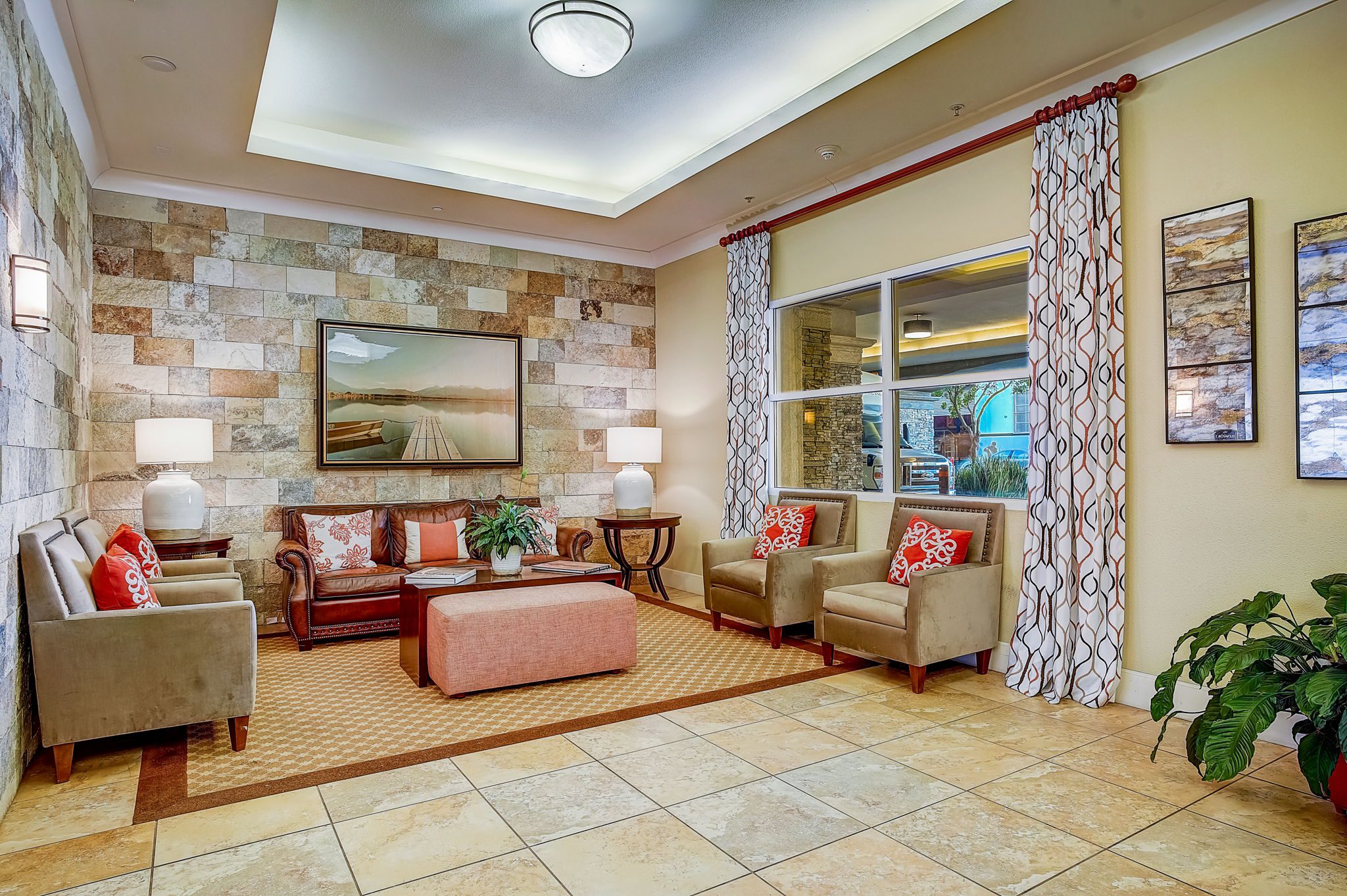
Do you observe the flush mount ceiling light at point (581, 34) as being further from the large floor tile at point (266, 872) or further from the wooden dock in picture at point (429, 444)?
the large floor tile at point (266, 872)

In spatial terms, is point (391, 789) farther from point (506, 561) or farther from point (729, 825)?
point (506, 561)

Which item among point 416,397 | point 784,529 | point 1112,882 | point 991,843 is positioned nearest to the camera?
point 1112,882

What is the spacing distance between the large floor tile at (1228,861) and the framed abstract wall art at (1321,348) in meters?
1.49

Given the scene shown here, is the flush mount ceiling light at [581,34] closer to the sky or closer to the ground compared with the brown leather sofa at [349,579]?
closer to the sky

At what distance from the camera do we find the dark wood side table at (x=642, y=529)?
630 cm

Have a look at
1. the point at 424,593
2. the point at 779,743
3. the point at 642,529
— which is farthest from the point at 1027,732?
the point at 642,529

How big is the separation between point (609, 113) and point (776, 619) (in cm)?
330

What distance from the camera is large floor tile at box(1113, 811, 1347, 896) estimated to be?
7.12 ft

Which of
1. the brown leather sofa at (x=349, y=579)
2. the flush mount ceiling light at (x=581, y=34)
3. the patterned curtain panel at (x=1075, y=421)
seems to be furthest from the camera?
the brown leather sofa at (x=349, y=579)

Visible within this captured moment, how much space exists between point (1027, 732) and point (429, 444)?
4576mm

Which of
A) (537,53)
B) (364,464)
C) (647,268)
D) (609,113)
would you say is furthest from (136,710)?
(647,268)

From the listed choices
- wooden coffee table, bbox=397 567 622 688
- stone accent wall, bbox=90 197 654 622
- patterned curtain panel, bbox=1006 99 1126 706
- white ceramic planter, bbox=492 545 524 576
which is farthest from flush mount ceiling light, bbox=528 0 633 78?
stone accent wall, bbox=90 197 654 622

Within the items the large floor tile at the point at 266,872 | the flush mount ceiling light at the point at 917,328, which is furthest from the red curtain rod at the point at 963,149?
the large floor tile at the point at 266,872

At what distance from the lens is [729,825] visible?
2545mm
